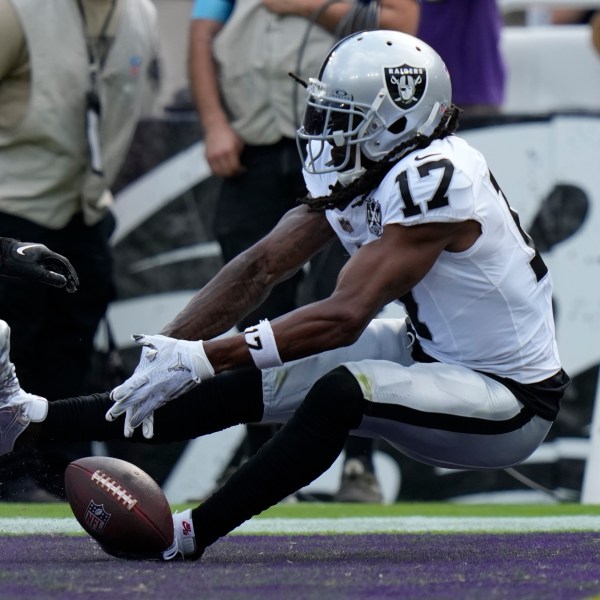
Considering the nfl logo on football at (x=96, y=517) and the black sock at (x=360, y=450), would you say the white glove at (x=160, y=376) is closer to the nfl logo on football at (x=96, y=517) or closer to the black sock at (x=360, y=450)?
the nfl logo on football at (x=96, y=517)

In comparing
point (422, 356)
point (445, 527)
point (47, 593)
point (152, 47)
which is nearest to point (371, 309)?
point (422, 356)

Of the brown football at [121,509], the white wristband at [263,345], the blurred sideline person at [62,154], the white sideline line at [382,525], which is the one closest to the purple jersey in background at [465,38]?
the blurred sideline person at [62,154]

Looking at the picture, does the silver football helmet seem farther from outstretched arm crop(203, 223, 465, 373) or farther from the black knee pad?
the black knee pad

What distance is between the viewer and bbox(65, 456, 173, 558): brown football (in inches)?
115

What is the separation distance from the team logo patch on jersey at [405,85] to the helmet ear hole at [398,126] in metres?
0.03

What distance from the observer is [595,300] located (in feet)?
17.2

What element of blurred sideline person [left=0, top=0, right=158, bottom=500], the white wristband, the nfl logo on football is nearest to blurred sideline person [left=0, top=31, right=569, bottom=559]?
the white wristband

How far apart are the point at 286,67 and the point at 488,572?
230 cm

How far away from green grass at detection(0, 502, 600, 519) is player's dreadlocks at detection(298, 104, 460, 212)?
4.31 ft

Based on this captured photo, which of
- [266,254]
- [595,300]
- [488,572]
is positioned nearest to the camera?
[488,572]

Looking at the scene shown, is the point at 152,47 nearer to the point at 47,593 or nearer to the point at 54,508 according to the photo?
the point at 54,508

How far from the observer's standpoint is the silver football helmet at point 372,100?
3248 millimetres

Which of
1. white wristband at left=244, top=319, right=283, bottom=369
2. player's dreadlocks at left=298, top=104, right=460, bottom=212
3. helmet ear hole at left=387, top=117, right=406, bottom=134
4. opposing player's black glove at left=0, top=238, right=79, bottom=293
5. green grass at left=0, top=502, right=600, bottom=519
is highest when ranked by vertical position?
helmet ear hole at left=387, top=117, right=406, bottom=134

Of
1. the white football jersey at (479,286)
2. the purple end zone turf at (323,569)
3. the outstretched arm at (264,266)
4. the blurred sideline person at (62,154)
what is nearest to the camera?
the purple end zone turf at (323,569)
